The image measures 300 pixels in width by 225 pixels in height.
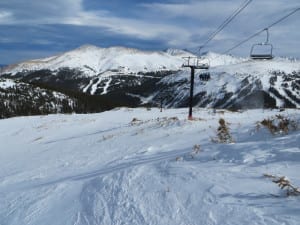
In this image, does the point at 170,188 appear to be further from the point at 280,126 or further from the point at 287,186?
the point at 280,126

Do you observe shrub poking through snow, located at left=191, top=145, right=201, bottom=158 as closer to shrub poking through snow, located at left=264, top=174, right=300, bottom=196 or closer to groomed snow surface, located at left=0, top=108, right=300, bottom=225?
groomed snow surface, located at left=0, top=108, right=300, bottom=225

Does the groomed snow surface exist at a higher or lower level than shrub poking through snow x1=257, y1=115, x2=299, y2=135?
lower

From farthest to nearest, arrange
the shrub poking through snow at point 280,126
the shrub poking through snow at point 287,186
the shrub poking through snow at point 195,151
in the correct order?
1. the shrub poking through snow at point 280,126
2. the shrub poking through snow at point 195,151
3. the shrub poking through snow at point 287,186

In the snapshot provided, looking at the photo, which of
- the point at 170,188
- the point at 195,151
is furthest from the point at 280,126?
the point at 170,188

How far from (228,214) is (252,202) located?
21.7 inches

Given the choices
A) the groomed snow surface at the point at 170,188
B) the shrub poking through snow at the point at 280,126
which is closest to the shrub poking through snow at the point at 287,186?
the groomed snow surface at the point at 170,188

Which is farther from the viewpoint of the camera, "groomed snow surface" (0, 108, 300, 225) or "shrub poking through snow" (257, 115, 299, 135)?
"shrub poking through snow" (257, 115, 299, 135)

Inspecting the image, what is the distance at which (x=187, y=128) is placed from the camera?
18344mm

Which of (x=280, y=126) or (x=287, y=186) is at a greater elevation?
(x=280, y=126)

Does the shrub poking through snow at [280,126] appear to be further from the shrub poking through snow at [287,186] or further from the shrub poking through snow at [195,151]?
the shrub poking through snow at [287,186]

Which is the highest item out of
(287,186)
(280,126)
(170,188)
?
(280,126)

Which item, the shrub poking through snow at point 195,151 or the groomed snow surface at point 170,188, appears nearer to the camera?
the groomed snow surface at point 170,188

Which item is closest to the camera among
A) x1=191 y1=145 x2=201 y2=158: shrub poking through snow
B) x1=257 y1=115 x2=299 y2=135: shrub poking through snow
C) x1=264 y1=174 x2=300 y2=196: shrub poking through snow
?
x1=264 y1=174 x2=300 y2=196: shrub poking through snow

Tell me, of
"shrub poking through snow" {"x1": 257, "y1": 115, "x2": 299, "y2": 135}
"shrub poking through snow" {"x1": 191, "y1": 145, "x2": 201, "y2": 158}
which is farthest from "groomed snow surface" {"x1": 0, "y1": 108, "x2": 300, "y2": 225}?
"shrub poking through snow" {"x1": 257, "y1": 115, "x2": 299, "y2": 135}
